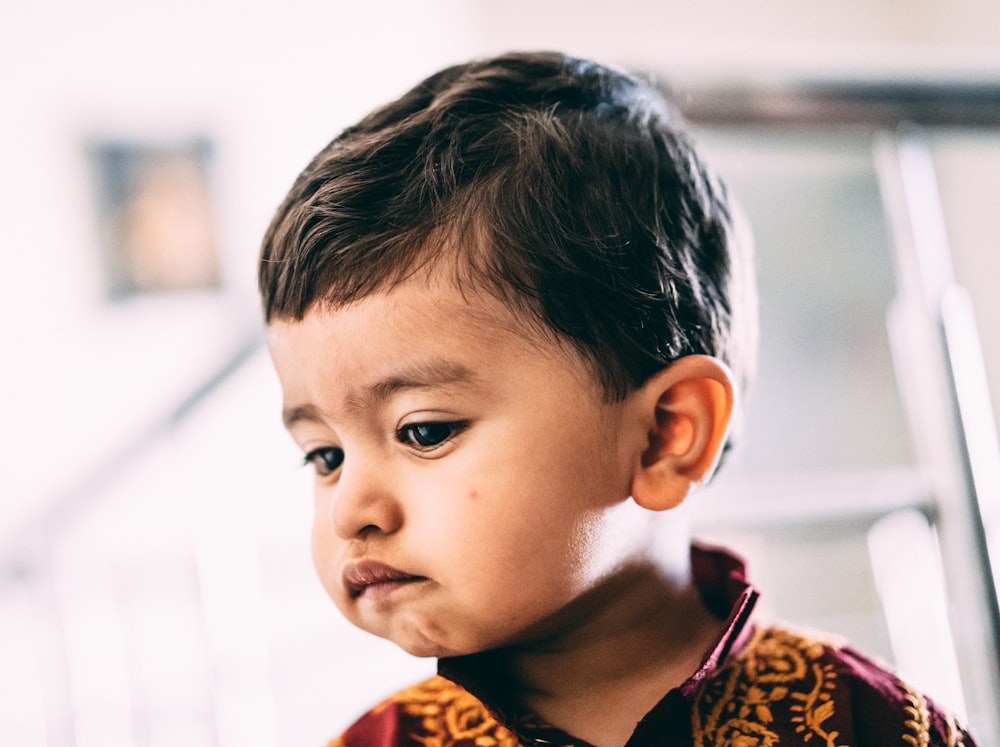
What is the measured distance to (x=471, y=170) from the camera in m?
0.56

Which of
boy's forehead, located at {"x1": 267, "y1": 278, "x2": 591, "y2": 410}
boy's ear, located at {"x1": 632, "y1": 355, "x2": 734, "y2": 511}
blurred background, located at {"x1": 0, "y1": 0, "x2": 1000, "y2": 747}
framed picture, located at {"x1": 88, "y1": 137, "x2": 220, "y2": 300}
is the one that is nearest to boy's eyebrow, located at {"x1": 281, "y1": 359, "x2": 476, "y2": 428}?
boy's forehead, located at {"x1": 267, "y1": 278, "x2": 591, "y2": 410}

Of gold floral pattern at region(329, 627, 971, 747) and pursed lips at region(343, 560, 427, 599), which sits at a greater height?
pursed lips at region(343, 560, 427, 599)

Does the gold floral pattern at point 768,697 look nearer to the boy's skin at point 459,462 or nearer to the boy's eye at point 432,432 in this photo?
the boy's skin at point 459,462

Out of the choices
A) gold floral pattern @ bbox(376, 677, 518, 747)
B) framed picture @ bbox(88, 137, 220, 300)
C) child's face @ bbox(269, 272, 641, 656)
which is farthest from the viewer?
framed picture @ bbox(88, 137, 220, 300)

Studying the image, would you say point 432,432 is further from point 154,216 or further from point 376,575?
point 154,216

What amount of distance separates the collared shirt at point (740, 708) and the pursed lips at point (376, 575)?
10cm

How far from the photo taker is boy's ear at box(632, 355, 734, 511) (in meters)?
0.59

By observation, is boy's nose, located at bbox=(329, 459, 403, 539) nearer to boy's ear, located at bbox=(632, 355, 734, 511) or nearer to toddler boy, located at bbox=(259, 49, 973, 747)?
toddler boy, located at bbox=(259, 49, 973, 747)

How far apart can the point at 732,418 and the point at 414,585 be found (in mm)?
239

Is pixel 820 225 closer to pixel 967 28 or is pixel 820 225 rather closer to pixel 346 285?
pixel 967 28

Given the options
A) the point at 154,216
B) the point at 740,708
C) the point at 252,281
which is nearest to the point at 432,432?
the point at 740,708

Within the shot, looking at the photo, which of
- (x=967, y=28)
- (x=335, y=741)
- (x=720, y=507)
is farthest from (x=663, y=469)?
(x=967, y=28)

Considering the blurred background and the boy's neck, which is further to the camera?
the blurred background

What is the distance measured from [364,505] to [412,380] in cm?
8
